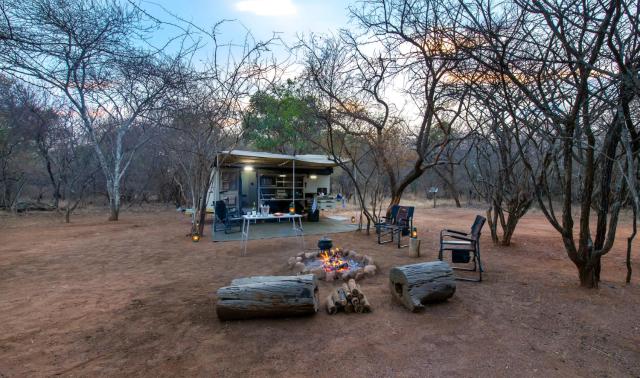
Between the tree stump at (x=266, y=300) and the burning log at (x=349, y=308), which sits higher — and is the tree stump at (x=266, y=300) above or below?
above

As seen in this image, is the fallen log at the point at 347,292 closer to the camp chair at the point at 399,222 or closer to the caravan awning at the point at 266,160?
the camp chair at the point at 399,222

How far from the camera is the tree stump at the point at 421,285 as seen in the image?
300 centimetres

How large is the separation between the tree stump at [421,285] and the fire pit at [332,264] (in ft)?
3.01

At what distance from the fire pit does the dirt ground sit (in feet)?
0.66

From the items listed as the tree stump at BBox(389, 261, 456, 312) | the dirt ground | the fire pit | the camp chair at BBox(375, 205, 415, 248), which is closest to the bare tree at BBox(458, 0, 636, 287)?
the dirt ground

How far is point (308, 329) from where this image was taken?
2.63m

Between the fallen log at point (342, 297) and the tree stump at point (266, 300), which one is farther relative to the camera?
the fallen log at point (342, 297)

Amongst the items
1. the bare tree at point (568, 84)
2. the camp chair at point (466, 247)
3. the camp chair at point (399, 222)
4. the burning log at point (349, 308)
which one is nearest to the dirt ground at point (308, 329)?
the burning log at point (349, 308)

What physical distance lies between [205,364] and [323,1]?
4180 mm

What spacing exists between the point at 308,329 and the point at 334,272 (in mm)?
1412

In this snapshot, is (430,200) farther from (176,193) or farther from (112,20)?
(112,20)

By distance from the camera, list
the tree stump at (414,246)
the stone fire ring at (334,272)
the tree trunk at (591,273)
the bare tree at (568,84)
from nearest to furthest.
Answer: the bare tree at (568,84) → the tree trunk at (591,273) → the stone fire ring at (334,272) → the tree stump at (414,246)

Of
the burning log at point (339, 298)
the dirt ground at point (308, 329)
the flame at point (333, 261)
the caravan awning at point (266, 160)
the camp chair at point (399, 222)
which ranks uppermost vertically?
the caravan awning at point (266, 160)

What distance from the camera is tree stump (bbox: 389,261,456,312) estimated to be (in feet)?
9.83
